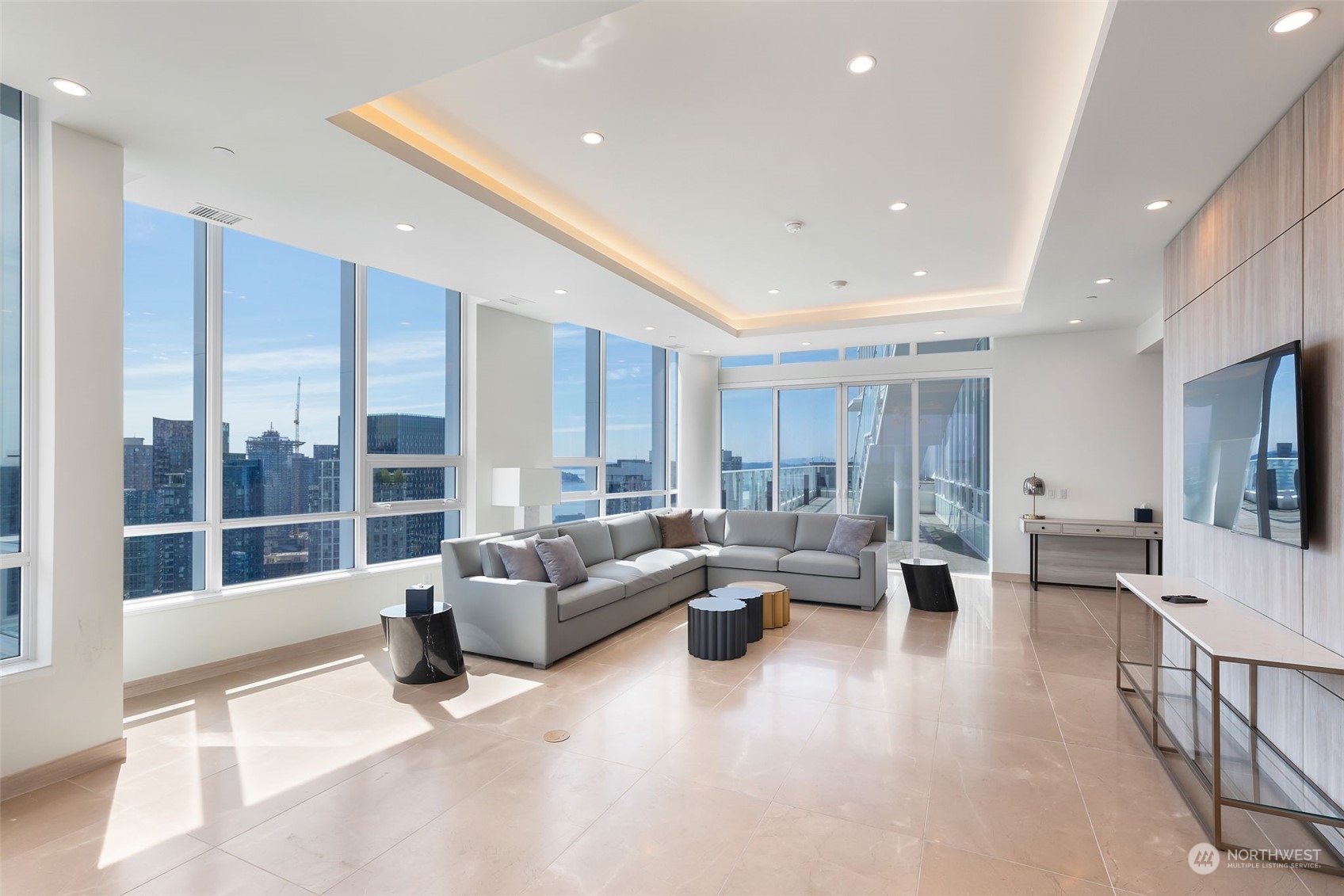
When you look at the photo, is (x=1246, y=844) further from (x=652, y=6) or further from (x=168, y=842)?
(x=168, y=842)

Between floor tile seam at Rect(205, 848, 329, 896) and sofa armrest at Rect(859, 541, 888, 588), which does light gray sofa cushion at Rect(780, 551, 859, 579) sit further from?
floor tile seam at Rect(205, 848, 329, 896)

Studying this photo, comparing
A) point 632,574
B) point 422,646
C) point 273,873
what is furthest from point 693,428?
point 273,873

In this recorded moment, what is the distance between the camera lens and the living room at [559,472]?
227cm

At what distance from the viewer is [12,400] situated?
274 cm

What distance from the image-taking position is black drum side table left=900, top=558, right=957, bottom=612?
585 centimetres

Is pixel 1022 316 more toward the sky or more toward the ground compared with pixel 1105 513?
more toward the sky

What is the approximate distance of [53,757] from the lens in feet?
8.99

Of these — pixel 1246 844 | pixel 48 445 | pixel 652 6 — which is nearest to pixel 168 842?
pixel 48 445

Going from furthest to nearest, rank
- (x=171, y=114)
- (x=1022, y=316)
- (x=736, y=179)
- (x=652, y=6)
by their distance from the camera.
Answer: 1. (x=1022, y=316)
2. (x=736, y=179)
3. (x=171, y=114)
4. (x=652, y=6)

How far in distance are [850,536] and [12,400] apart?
600 centimetres

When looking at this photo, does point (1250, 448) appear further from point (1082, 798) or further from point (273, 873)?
point (273, 873)

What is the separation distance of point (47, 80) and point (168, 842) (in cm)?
286

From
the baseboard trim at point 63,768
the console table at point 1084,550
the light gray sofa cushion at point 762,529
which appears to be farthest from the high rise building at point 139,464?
the console table at point 1084,550

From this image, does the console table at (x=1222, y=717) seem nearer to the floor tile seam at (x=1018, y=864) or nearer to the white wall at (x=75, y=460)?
the floor tile seam at (x=1018, y=864)
